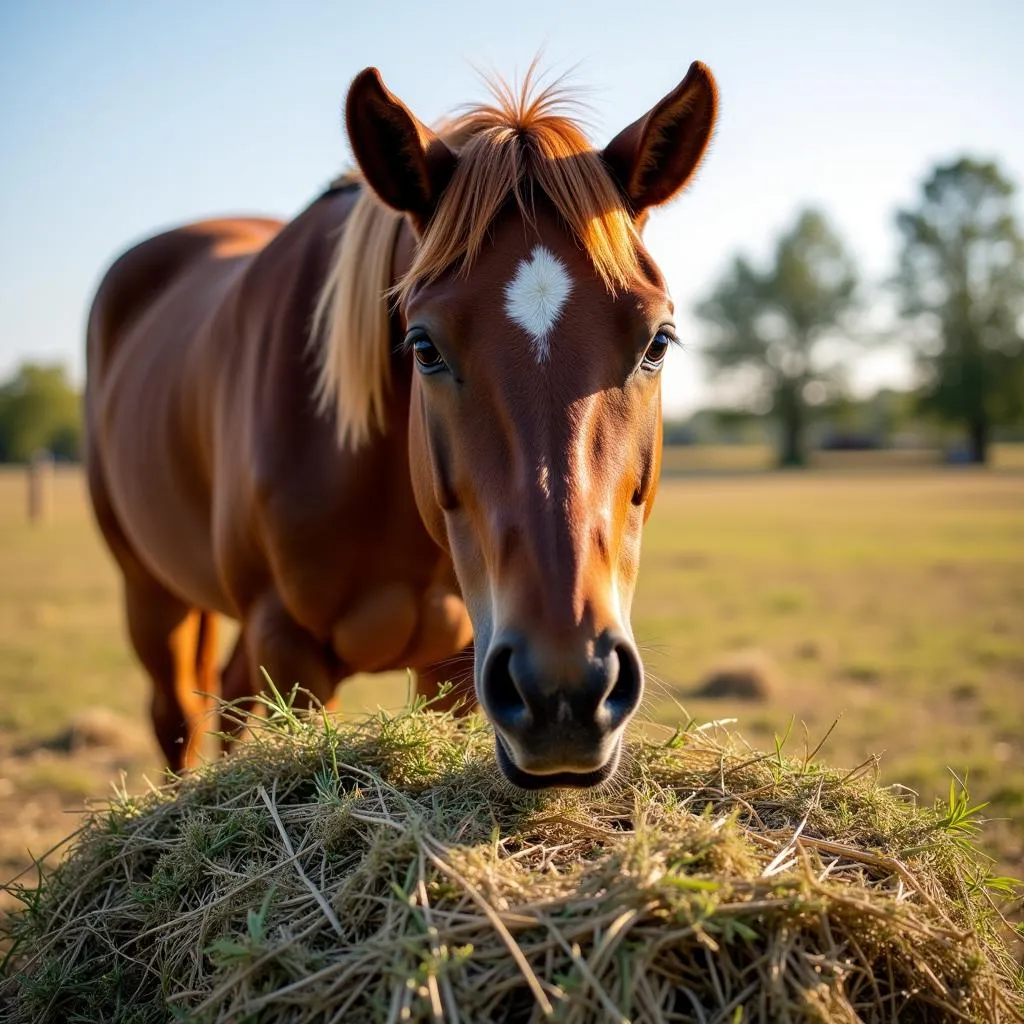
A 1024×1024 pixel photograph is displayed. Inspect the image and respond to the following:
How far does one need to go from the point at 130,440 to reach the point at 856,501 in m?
23.3

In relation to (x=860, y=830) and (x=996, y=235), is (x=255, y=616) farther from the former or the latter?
(x=996, y=235)

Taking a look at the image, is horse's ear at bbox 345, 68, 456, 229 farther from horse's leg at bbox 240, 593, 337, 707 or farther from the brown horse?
horse's leg at bbox 240, 593, 337, 707

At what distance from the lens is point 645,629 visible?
889 centimetres

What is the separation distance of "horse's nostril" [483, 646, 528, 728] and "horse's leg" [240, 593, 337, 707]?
1.46 metres

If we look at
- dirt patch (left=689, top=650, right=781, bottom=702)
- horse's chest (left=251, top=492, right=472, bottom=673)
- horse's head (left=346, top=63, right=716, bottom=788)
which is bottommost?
dirt patch (left=689, top=650, right=781, bottom=702)

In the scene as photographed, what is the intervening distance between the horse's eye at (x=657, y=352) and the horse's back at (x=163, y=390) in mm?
1965

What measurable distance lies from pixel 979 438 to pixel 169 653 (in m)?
41.1

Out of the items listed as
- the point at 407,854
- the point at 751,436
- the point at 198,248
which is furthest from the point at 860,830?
the point at 751,436

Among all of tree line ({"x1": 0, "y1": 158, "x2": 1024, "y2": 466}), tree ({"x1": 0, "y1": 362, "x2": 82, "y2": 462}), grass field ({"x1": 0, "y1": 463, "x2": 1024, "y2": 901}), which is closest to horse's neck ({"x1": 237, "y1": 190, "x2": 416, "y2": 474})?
grass field ({"x1": 0, "y1": 463, "x2": 1024, "y2": 901})

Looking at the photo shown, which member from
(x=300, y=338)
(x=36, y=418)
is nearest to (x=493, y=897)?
(x=300, y=338)

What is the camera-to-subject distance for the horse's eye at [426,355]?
2.07 meters

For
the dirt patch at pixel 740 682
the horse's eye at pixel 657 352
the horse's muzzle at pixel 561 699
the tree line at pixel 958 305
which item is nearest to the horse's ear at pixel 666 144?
the horse's eye at pixel 657 352

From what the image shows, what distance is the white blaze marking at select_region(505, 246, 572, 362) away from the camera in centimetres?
189

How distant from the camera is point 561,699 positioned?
1506 mm
